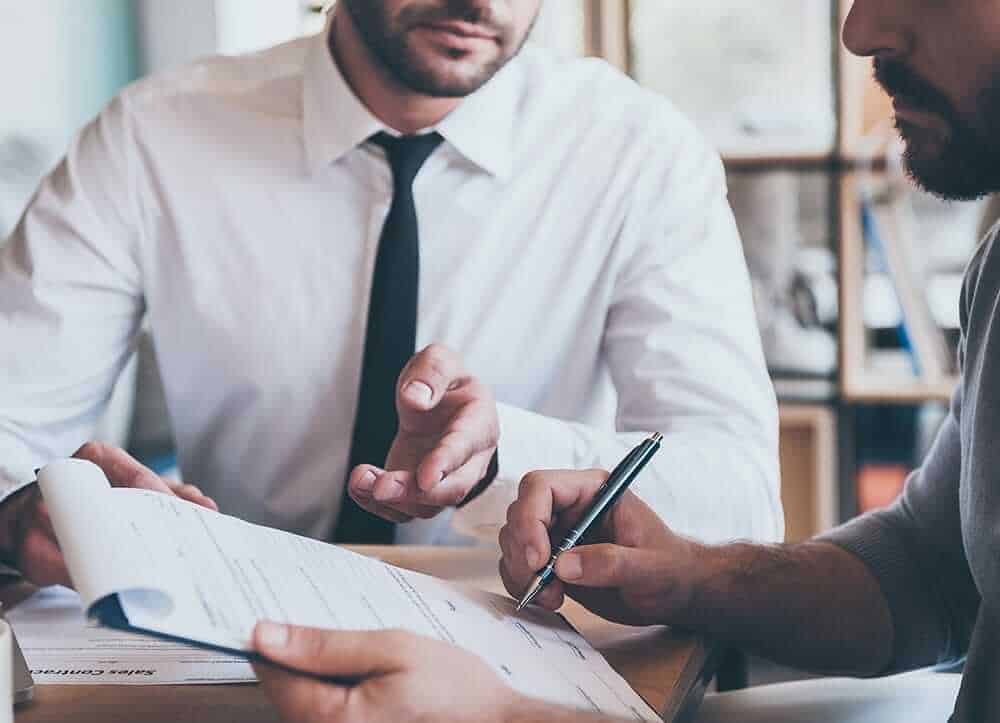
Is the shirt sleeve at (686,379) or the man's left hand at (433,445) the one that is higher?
the man's left hand at (433,445)

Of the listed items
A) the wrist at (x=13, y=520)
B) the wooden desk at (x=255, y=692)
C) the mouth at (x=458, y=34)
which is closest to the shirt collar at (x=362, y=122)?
the mouth at (x=458, y=34)

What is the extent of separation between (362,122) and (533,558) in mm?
742

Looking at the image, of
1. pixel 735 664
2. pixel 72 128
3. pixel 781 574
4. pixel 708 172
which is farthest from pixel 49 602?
pixel 72 128

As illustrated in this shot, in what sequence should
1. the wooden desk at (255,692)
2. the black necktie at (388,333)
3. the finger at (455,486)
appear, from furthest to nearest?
the black necktie at (388,333) < the finger at (455,486) < the wooden desk at (255,692)

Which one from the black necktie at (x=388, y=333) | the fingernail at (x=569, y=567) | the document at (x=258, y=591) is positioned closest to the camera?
the document at (x=258, y=591)

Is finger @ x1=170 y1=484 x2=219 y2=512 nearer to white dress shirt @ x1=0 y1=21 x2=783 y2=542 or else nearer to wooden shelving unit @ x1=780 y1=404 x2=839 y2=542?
white dress shirt @ x1=0 y1=21 x2=783 y2=542

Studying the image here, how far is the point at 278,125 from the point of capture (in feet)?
5.11

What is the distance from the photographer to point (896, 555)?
1.08 meters

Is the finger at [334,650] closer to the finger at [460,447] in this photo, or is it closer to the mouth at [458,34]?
the finger at [460,447]

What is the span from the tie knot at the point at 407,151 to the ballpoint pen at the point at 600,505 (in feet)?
1.97

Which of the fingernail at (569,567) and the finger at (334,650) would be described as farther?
the fingernail at (569,567)

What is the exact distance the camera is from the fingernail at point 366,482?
975 millimetres

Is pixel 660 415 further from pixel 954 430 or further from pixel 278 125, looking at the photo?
pixel 278 125

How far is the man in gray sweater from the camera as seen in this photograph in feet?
3.07
